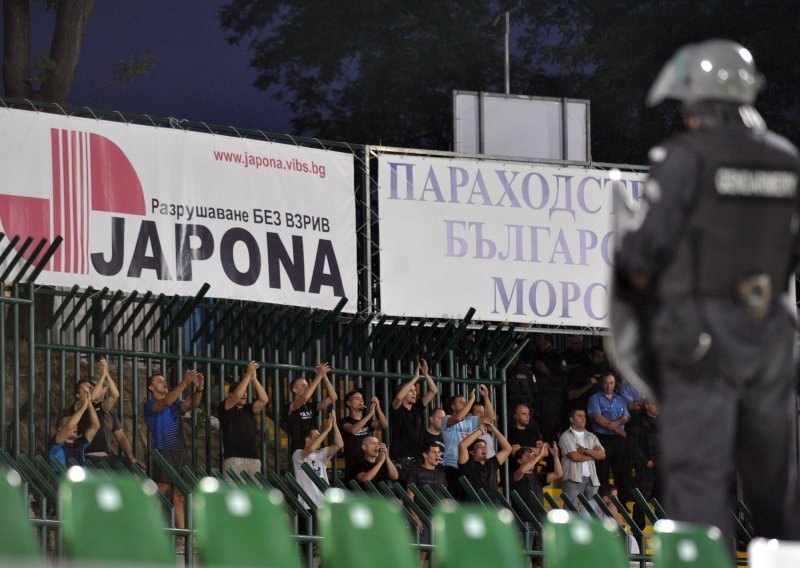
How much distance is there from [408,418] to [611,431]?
7.53 feet

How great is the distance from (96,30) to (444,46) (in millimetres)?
9059

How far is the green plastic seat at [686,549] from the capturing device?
5.00m

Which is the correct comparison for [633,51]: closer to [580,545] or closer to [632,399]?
[632,399]

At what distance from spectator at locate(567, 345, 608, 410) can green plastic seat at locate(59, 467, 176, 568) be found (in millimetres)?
12584

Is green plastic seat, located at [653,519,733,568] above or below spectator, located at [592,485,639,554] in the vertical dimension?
above

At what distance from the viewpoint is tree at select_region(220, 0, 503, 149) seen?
95.3 ft

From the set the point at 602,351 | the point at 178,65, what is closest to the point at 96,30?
the point at 178,65

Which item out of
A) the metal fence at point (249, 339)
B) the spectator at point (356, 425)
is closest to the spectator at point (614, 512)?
the metal fence at point (249, 339)

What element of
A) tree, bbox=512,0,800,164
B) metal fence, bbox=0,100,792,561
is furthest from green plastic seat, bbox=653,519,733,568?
tree, bbox=512,0,800,164

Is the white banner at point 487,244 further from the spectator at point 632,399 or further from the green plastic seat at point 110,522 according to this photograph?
the green plastic seat at point 110,522

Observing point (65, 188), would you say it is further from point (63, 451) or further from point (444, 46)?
point (444, 46)

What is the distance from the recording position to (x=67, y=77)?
774 inches

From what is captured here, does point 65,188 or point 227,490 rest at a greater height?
point 65,188

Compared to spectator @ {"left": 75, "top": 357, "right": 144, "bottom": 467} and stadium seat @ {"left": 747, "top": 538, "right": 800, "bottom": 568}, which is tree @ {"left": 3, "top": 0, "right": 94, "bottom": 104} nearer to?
spectator @ {"left": 75, "top": 357, "right": 144, "bottom": 467}
